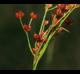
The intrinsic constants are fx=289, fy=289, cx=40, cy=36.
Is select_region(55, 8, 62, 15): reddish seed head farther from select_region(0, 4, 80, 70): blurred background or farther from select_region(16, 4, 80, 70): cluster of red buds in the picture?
select_region(0, 4, 80, 70): blurred background

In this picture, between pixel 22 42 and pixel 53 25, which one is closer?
pixel 53 25

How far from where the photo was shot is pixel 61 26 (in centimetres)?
76

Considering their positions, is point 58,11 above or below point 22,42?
above

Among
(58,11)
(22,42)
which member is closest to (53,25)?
(58,11)

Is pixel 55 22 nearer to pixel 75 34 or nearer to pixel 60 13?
pixel 60 13

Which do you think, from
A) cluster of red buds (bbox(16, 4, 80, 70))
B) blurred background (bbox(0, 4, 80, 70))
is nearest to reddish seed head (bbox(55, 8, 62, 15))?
cluster of red buds (bbox(16, 4, 80, 70))

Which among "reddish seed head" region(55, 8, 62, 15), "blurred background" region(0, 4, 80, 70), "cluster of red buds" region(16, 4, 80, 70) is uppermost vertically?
"reddish seed head" region(55, 8, 62, 15)

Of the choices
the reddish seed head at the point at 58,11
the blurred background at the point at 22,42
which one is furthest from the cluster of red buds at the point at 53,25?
the blurred background at the point at 22,42

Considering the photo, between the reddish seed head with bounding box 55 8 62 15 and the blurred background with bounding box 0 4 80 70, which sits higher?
the reddish seed head with bounding box 55 8 62 15

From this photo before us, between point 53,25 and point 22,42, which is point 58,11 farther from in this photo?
point 22,42

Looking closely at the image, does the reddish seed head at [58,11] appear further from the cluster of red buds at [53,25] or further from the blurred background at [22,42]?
the blurred background at [22,42]

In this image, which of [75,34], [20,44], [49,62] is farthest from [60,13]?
[75,34]

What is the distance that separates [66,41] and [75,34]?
25 centimetres

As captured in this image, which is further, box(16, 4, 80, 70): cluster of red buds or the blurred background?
the blurred background
